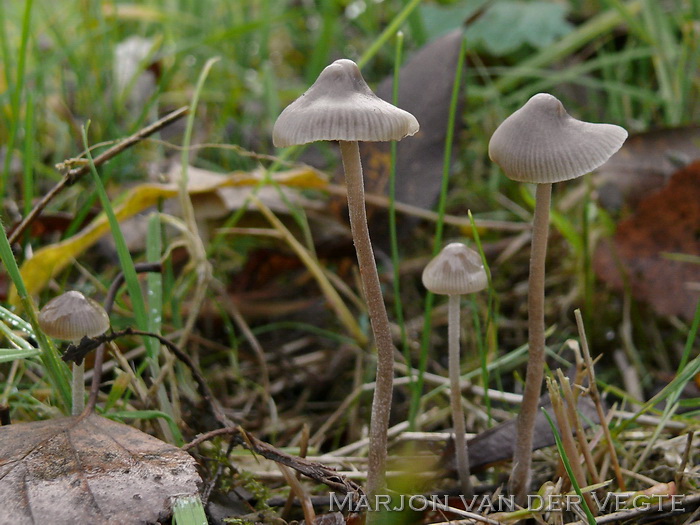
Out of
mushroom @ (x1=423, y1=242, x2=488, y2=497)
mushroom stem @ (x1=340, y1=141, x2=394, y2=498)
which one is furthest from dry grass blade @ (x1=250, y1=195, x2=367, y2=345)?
mushroom stem @ (x1=340, y1=141, x2=394, y2=498)

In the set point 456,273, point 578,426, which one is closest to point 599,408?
point 578,426

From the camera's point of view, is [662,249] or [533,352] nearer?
[533,352]

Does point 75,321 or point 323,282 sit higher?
point 75,321

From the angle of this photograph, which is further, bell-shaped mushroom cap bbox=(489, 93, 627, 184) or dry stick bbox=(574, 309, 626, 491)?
dry stick bbox=(574, 309, 626, 491)

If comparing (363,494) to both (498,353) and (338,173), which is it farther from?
(338,173)

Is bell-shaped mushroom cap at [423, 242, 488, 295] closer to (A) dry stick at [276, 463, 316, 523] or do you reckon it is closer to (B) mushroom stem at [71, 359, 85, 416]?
(A) dry stick at [276, 463, 316, 523]

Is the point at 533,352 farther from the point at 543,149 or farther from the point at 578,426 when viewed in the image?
the point at 543,149

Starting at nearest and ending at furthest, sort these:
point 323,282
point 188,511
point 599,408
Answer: point 188,511 → point 599,408 → point 323,282

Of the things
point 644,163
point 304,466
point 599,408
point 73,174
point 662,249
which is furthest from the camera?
point 644,163
